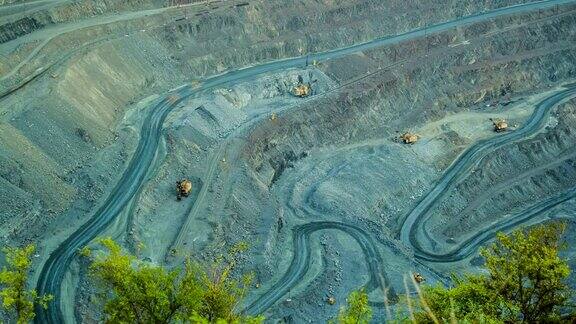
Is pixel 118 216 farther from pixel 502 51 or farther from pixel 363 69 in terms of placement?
pixel 502 51

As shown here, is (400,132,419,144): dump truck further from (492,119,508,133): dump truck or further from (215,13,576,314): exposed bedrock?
(492,119,508,133): dump truck


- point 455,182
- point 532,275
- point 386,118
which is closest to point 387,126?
point 386,118

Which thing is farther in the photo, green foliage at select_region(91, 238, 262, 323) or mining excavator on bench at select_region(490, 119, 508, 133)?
mining excavator on bench at select_region(490, 119, 508, 133)

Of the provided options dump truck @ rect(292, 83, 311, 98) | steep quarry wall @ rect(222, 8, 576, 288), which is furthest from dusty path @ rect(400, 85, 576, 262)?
dump truck @ rect(292, 83, 311, 98)

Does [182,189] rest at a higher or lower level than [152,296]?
higher

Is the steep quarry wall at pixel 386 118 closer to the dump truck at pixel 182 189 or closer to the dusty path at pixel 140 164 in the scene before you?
the dusty path at pixel 140 164

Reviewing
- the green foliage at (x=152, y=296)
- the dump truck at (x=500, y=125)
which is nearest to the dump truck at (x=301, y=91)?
the dump truck at (x=500, y=125)

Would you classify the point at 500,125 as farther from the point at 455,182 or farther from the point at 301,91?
the point at 301,91

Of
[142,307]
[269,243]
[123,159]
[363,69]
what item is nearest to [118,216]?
[123,159]
